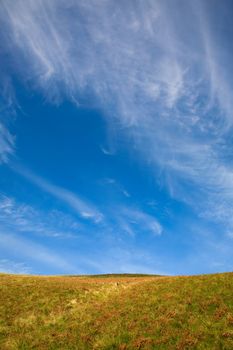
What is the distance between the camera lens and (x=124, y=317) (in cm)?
2381

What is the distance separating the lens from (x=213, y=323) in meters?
19.5

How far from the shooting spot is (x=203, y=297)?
25750mm

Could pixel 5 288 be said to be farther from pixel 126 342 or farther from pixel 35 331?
pixel 126 342

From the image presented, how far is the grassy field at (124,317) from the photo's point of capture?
61.2ft

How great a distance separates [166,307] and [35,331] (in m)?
9.59

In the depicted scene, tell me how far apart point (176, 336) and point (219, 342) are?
2507mm

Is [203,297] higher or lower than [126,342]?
higher

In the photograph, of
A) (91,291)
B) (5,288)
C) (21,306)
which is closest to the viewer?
(21,306)

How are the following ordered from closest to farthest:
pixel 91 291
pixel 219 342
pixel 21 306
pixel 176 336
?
pixel 219 342 → pixel 176 336 → pixel 21 306 → pixel 91 291

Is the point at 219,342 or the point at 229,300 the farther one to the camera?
the point at 229,300

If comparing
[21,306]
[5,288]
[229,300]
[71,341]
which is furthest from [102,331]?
[5,288]

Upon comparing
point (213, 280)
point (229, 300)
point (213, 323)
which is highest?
point (213, 280)

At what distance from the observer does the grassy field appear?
61.2 ft

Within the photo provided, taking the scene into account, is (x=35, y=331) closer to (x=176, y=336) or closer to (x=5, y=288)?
(x=176, y=336)
